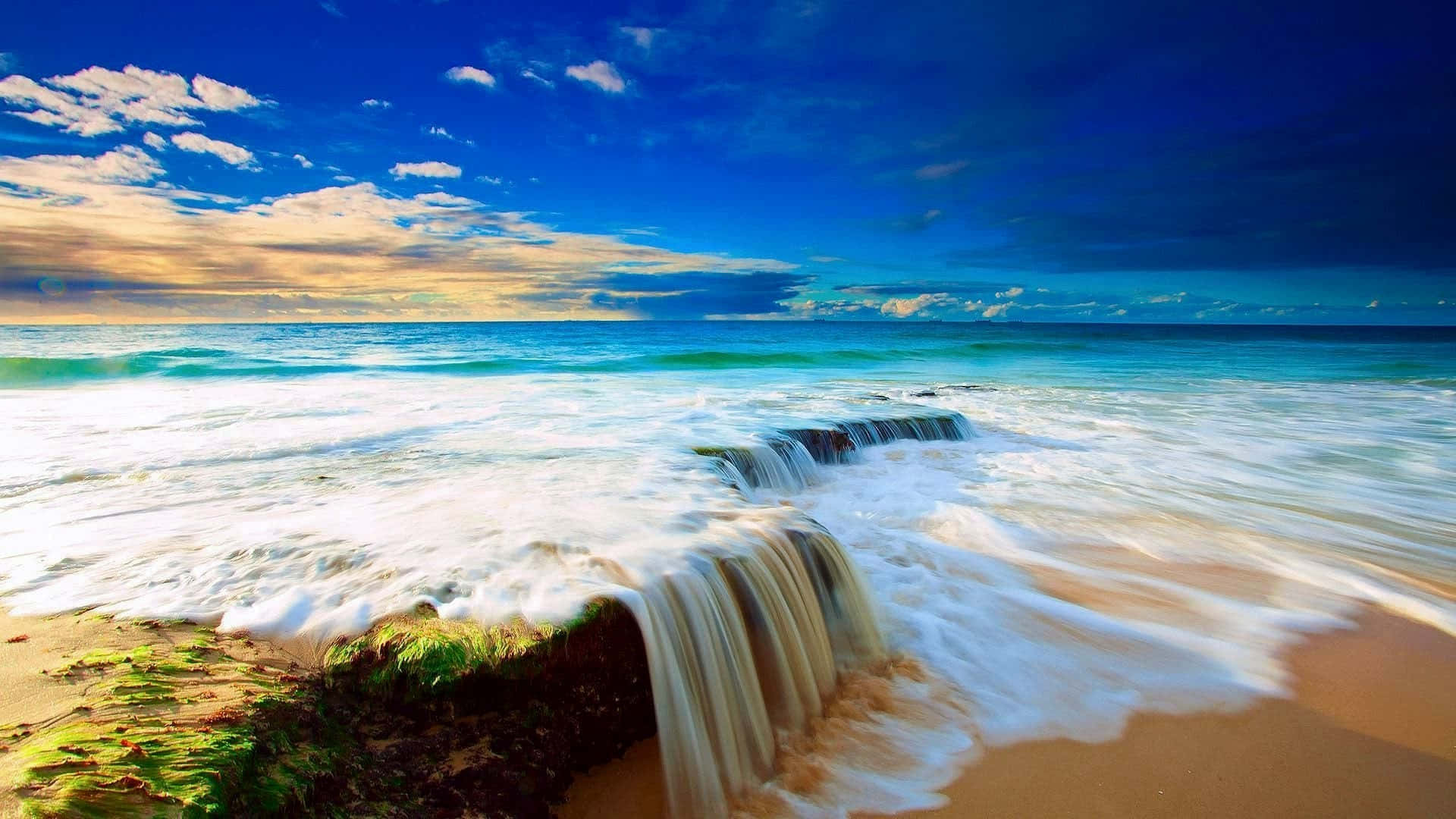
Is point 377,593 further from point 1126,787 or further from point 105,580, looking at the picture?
point 1126,787

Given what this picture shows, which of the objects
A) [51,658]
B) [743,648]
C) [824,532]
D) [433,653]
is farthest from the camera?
[824,532]

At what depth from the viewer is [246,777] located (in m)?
2.06

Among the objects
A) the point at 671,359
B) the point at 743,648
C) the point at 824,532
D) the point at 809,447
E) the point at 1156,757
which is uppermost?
the point at 671,359

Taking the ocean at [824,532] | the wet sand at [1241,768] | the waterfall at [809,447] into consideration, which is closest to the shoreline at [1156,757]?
the wet sand at [1241,768]

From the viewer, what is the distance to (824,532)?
14.4 ft

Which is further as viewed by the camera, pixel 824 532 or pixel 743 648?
pixel 824 532

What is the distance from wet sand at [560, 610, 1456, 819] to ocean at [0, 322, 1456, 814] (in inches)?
6.2

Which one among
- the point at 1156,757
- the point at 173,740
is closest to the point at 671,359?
the point at 1156,757

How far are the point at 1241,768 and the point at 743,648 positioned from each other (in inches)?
90.5

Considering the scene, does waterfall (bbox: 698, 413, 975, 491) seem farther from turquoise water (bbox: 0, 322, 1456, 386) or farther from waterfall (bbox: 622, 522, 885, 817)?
turquoise water (bbox: 0, 322, 1456, 386)

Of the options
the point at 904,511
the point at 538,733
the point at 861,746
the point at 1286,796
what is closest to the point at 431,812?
the point at 538,733

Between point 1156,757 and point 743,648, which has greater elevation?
point 743,648

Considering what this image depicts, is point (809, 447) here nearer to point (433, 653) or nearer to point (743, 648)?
point (743, 648)

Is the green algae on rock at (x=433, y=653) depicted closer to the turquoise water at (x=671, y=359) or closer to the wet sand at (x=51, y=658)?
the wet sand at (x=51, y=658)
